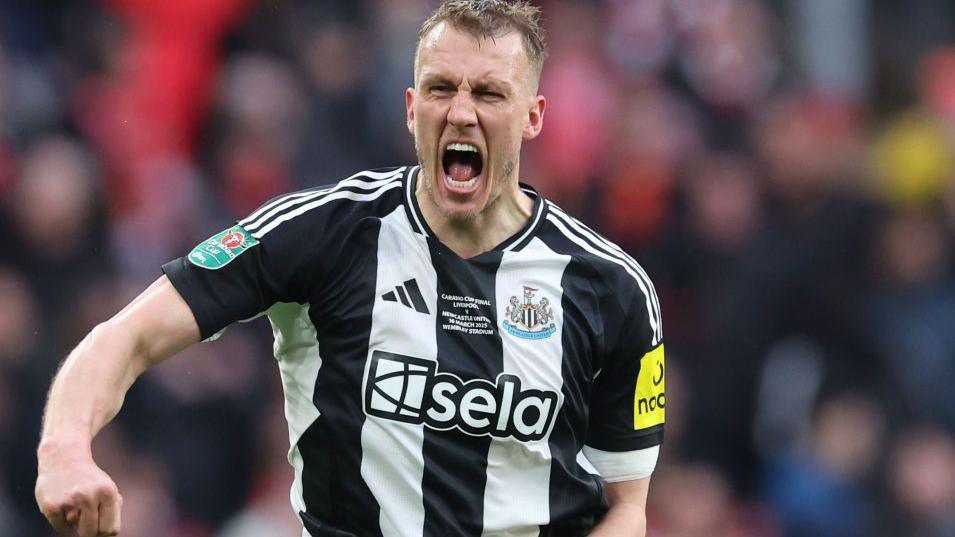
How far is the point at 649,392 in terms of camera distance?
4.32m

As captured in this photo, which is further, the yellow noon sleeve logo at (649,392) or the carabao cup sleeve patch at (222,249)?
the yellow noon sleeve logo at (649,392)

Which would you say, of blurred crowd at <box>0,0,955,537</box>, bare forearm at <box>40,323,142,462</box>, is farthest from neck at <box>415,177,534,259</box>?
blurred crowd at <box>0,0,955,537</box>

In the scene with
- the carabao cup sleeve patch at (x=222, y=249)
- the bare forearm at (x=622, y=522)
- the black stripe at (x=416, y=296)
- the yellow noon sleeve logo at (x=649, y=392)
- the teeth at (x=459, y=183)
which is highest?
the teeth at (x=459, y=183)

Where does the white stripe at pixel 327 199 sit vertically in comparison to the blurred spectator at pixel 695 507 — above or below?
above

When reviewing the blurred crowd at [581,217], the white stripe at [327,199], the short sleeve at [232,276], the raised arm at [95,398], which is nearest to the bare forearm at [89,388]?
the raised arm at [95,398]

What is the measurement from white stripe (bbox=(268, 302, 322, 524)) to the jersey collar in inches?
15.5

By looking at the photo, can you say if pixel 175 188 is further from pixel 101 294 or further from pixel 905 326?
pixel 905 326

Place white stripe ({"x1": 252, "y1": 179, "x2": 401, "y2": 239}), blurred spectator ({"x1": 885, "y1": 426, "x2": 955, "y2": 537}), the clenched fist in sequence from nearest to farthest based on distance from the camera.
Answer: the clenched fist < white stripe ({"x1": 252, "y1": 179, "x2": 401, "y2": 239}) < blurred spectator ({"x1": 885, "y1": 426, "x2": 955, "y2": 537})

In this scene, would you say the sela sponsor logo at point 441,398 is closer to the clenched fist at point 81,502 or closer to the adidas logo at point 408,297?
the adidas logo at point 408,297

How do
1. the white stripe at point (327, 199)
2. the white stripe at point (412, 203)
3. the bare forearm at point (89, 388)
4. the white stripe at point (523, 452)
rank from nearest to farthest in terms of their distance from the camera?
the bare forearm at point (89, 388) < the white stripe at point (327, 199) < the white stripe at point (523, 452) < the white stripe at point (412, 203)

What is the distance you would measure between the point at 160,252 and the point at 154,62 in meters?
1.25

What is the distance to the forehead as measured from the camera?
4035mm

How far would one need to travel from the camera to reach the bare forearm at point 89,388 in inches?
132

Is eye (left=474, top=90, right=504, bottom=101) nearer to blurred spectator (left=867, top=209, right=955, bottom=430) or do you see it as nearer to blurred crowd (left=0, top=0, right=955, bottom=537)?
blurred crowd (left=0, top=0, right=955, bottom=537)
